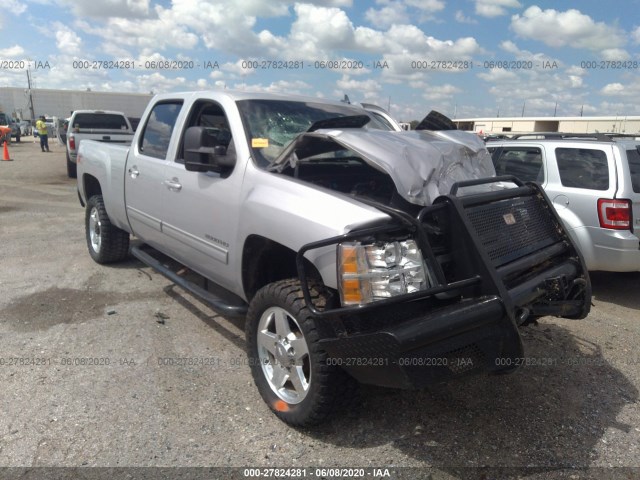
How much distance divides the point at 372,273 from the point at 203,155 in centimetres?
167

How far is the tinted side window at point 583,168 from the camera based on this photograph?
542cm

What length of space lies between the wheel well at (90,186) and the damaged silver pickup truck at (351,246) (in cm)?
217

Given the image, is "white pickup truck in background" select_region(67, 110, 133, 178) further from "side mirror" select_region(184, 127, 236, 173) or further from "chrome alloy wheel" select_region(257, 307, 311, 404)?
"chrome alloy wheel" select_region(257, 307, 311, 404)

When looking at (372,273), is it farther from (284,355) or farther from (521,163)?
(521,163)

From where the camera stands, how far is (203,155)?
11.6ft

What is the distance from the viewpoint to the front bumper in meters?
2.36

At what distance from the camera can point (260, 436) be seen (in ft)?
9.69

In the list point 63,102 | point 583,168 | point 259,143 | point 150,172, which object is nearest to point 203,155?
point 259,143

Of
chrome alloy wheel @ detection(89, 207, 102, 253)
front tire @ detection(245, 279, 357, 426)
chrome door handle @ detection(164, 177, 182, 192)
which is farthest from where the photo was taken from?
chrome alloy wheel @ detection(89, 207, 102, 253)

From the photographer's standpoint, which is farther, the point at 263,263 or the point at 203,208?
the point at 203,208

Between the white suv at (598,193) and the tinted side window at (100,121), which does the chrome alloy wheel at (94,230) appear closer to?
the white suv at (598,193)

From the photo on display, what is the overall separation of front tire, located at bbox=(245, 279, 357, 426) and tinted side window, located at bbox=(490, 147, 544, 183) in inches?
167

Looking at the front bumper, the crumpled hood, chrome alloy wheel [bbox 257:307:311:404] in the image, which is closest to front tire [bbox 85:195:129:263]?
the crumpled hood

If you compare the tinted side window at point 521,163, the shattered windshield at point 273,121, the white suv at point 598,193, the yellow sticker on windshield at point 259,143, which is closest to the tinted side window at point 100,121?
the tinted side window at point 521,163
